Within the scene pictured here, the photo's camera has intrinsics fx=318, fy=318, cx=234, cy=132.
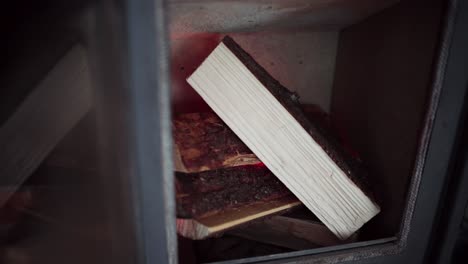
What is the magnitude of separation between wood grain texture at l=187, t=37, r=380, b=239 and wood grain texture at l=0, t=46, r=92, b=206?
198 millimetres

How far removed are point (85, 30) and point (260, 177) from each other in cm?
46

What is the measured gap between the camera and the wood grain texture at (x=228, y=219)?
59cm

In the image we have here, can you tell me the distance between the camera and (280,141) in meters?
0.64

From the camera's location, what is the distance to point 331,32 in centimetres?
106

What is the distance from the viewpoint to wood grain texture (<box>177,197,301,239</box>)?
1.93ft

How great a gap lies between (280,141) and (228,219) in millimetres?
186

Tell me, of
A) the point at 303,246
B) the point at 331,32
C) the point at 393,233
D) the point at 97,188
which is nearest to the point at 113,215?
the point at 97,188

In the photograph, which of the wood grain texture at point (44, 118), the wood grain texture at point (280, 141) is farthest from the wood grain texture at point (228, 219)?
the wood grain texture at point (44, 118)

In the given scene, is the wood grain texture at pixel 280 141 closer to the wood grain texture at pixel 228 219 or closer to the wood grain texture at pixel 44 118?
the wood grain texture at pixel 228 219

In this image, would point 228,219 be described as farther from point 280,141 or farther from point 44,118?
point 44,118

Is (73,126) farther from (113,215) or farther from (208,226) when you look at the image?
(208,226)

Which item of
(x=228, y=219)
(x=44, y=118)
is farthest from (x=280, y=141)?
(x=44, y=118)

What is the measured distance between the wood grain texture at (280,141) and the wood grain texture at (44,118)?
198 millimetres

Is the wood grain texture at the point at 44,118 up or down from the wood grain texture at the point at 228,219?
up
